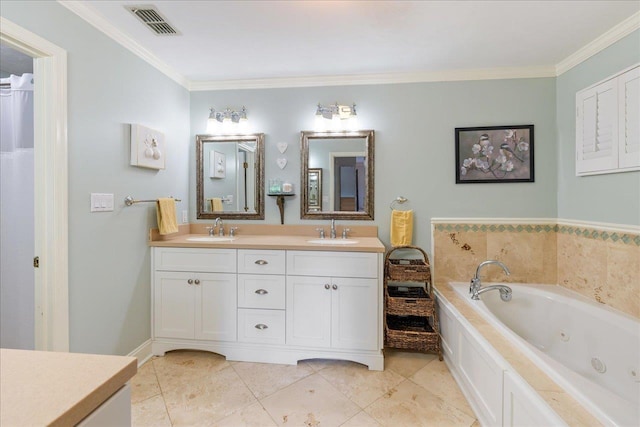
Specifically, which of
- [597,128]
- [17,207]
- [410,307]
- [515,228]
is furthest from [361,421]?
[597,128]

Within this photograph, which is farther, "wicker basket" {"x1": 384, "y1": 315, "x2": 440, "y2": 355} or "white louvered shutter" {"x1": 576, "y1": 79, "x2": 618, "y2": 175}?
"wicker basket" {"x1": 384, "y1": 315, "x2": 440, "y2": 355}

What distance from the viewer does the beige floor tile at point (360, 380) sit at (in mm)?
1851

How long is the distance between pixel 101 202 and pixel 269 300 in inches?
50.8

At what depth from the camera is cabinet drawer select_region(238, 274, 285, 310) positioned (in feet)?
7.19

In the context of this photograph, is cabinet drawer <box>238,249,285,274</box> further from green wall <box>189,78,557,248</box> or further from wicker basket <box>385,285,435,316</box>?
wicker basket <box>385,285,435,316</box>

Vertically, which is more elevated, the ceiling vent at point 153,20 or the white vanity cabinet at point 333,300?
the ceiling vent at point 153,20

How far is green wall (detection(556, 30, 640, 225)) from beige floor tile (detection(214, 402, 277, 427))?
2.52 metres

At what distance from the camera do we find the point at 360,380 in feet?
6.59

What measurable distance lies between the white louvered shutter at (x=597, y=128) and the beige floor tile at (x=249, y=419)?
2698 mm

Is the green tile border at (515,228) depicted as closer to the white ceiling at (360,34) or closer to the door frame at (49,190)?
the white ceiling at (360,34)

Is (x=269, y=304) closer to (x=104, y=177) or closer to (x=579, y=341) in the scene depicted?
(x=104, y=177)

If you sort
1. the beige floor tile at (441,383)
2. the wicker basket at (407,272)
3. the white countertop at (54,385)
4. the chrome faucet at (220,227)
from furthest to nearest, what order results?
1. the chrome faucet at (220,227)
2. the wicker basket at (407,272)
3. the beige floor tile at (441,383)
4. the white countertop at (54,385)

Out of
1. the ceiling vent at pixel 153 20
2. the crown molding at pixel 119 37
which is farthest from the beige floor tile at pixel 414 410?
the crown molding at pixel 119 37

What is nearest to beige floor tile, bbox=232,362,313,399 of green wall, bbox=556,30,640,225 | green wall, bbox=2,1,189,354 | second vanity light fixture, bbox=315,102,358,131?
green wall, bbox=2,1,189,354
